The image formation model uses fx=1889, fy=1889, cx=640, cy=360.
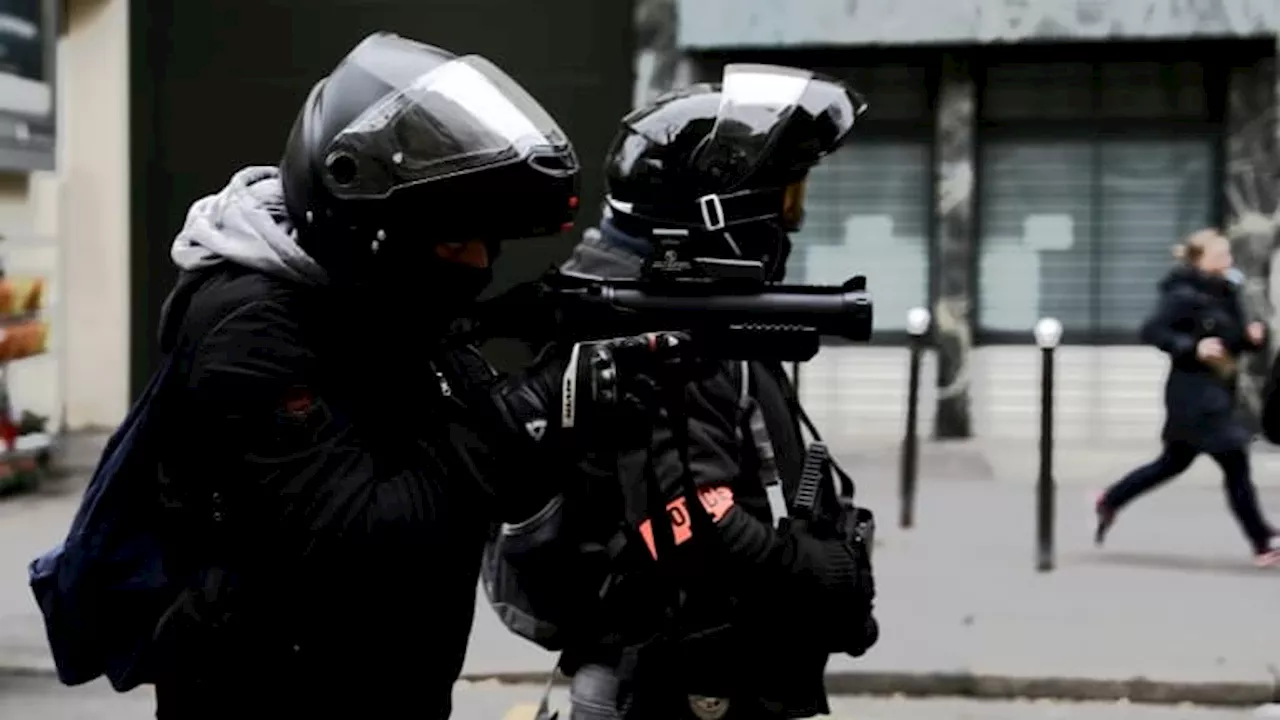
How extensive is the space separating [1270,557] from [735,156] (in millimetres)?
6574

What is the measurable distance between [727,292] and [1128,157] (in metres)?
10.9

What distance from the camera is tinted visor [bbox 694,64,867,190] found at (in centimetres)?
318

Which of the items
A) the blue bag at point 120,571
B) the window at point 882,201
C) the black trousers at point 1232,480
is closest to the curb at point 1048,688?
the black trousers at point 1232,480

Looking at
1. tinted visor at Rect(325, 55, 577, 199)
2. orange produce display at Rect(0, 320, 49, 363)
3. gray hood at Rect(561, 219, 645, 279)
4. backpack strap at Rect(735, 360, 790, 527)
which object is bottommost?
orange produce display at Rect(0, 320, 49, 363)

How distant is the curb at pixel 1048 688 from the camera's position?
22.5ft

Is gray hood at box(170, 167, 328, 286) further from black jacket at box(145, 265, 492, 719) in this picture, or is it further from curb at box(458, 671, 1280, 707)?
curb at box(458, 671, 1280, 707)

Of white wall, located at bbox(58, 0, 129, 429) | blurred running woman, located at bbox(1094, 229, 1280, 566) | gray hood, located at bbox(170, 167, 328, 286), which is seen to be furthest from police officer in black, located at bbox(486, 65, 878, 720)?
white wall, located at bbox(58, 0, 129, 429)

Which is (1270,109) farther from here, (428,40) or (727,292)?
(727,292)

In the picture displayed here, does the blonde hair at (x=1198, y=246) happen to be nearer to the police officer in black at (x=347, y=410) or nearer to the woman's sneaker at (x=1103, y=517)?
the woman's sneaker at (x=1103, y=517)

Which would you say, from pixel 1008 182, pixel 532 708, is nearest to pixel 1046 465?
pixel 532 708

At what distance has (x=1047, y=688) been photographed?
693cm

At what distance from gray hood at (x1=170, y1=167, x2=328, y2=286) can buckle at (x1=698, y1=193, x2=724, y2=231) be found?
848 millimetres

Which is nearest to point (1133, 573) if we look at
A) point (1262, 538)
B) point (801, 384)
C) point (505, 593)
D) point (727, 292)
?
point (1262, 538)

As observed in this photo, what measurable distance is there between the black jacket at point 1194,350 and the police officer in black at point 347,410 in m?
7.04
